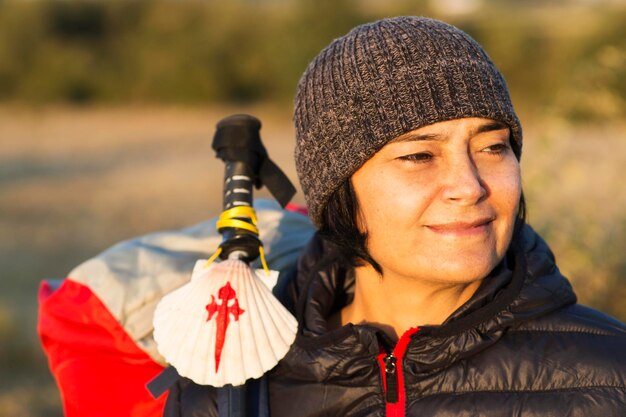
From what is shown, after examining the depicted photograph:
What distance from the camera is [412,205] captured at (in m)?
1.89

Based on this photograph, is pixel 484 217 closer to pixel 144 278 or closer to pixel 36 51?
pixel 144 278

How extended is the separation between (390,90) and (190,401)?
0.89 metres

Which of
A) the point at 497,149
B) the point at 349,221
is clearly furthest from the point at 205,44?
the point at 497,149

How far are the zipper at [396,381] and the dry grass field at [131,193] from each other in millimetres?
2227

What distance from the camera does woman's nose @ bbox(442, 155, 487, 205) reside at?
6.03ft

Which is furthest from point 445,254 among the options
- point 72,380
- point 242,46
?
point 242,46

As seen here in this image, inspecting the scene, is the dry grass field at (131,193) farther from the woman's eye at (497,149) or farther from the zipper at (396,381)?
the zipper at (396,381)

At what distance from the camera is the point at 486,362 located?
191cm

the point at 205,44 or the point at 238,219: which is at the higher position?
the point at 205,44

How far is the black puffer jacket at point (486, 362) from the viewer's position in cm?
185

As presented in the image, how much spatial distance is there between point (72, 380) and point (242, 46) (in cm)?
1853

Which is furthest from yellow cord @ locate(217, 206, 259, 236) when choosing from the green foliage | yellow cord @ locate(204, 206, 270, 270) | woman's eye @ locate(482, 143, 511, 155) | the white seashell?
the green foliage

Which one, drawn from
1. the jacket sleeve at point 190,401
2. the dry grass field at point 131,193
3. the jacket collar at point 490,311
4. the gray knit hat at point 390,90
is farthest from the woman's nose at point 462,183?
the dry grass field at point 131,193

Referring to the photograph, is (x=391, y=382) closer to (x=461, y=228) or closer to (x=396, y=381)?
(x=396, y=381)
